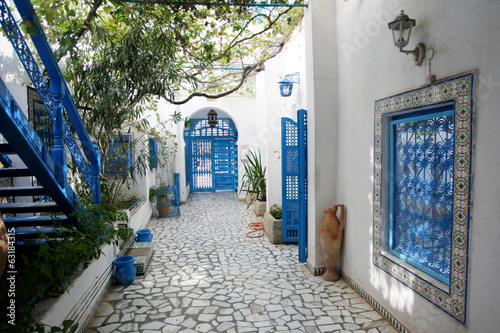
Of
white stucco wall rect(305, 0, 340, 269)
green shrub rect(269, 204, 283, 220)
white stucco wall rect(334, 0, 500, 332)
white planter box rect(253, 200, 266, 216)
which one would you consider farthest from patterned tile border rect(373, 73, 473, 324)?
white planter box rect(253, 200, 266, 216)

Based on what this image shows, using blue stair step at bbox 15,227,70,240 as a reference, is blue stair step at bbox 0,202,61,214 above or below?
above

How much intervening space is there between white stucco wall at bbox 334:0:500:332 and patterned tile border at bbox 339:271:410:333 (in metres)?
0.07

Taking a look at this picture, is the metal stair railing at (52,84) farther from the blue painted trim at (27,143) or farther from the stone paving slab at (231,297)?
the stone paving slab at (231,297)

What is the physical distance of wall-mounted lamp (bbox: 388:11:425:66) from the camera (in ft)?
8.61

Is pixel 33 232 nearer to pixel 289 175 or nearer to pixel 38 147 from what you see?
pixel 38 147

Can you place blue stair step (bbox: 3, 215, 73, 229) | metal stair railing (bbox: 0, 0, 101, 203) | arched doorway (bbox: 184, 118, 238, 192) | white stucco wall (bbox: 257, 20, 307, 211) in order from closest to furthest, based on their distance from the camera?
metal stair railing (bbox: 0, 0, 101, 203) → blue stair step (bbox: 3, 215, 73, 229) → white stucco wall (bbox: 257, 20, 307, 211) → arched doorway (bbox: 184, 118, 238, 192)

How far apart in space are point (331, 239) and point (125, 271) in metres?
2.76

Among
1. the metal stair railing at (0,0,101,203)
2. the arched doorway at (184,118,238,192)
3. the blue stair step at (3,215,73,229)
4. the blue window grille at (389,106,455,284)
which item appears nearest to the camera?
the metal stair railing at (0,0,101,203)

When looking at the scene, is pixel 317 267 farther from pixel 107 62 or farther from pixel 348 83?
pixel 107 62

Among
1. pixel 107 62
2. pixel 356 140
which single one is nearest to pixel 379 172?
pixel 356 140

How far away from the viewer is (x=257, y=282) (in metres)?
4.34

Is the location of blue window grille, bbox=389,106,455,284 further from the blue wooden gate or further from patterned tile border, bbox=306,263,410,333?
the blue wooden gate

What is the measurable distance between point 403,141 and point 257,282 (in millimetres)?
2591

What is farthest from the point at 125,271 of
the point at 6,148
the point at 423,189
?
the point at 423,189
